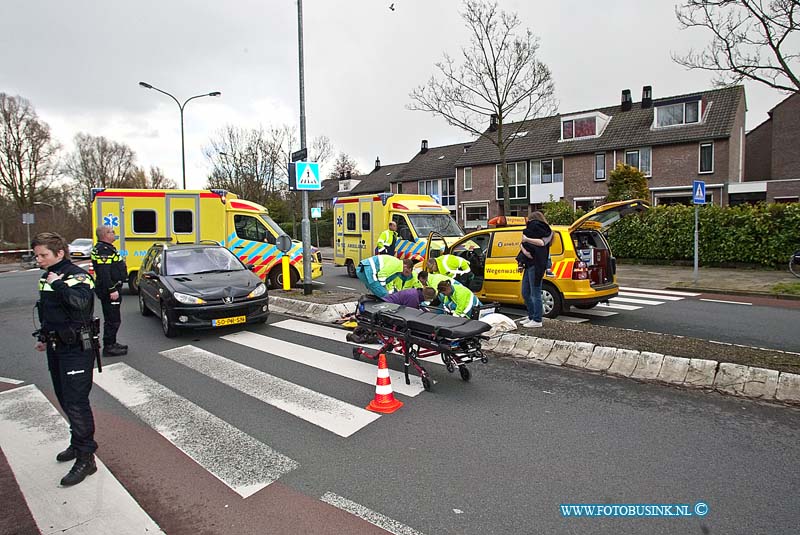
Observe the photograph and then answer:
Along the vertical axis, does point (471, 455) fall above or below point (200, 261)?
below

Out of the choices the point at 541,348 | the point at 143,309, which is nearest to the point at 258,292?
the point at 143,309

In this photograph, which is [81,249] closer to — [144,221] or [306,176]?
[144,221]

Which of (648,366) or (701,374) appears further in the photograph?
(648,366)

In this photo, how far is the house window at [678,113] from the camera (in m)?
31.5

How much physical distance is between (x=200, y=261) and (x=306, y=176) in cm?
313

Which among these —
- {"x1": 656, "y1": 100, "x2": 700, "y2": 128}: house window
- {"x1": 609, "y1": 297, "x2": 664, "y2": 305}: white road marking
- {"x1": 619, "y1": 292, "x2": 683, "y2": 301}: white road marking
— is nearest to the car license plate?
{"x1": 609, "y1": 297, "x2": 664, "y2": 305}: white road marking

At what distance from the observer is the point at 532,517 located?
3.18m

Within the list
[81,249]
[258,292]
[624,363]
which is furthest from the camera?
[81,249]

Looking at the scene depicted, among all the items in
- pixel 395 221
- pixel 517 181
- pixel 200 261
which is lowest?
pixel 200 261

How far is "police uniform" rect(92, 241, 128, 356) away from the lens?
7422mm

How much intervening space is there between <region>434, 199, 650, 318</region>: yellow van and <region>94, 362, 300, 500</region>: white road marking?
5.45 m

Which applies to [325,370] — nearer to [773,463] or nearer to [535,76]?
[773,463]

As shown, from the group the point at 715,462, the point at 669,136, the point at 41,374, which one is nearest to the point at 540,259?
the point at 715,462

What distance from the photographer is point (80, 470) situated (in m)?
3.77
